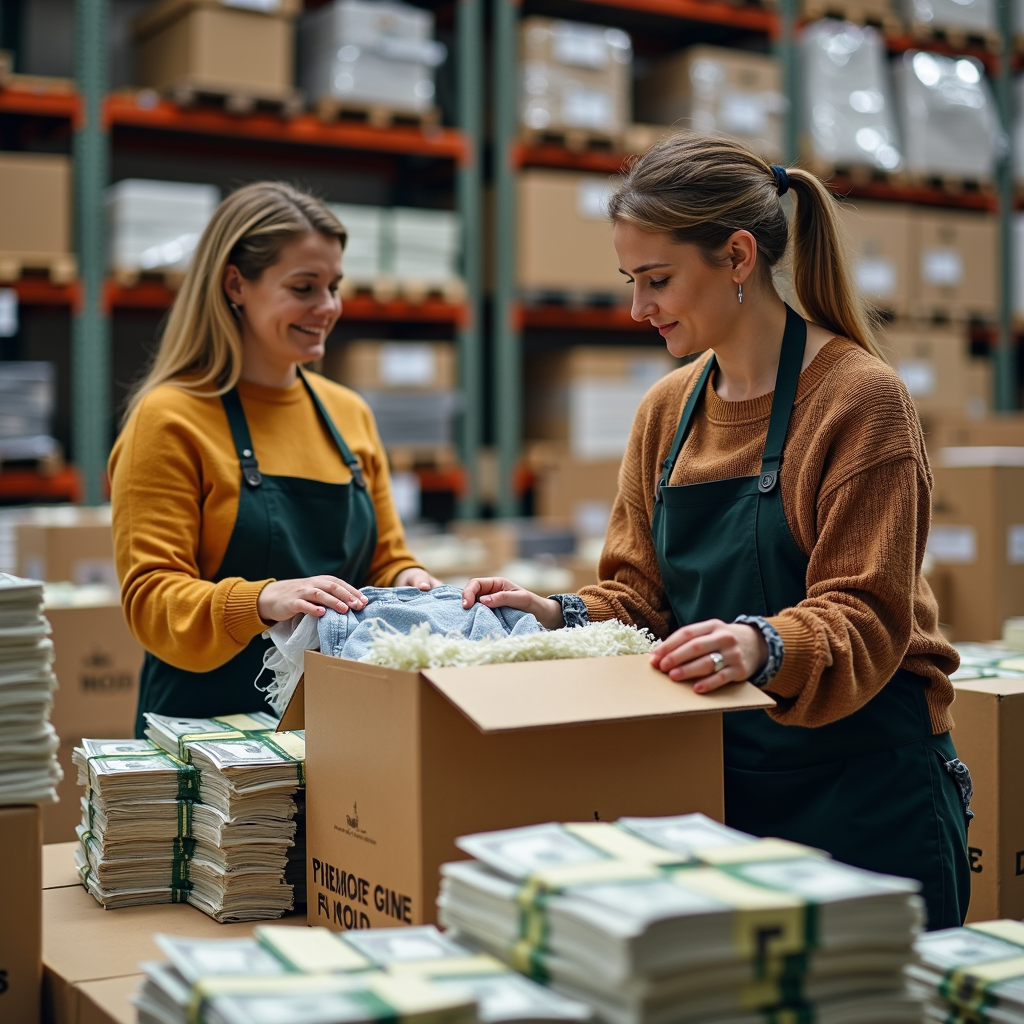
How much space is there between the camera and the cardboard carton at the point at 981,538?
163 inches

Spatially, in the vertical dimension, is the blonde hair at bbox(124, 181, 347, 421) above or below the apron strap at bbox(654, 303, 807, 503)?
above

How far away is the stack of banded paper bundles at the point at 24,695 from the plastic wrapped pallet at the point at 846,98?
7.00 m

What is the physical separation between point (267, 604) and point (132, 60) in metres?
5.75

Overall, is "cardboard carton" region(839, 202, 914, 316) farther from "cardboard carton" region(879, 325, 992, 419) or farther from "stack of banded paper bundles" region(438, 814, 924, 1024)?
"stack of banded paper bundles" region(438, 814, 924, 1024)

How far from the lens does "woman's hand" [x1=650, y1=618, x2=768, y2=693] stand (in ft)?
5.34

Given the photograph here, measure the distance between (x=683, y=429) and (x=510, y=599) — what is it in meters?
0.40

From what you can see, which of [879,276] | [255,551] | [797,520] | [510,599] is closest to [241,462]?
[255,551]

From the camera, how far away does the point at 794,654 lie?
1.69 meters

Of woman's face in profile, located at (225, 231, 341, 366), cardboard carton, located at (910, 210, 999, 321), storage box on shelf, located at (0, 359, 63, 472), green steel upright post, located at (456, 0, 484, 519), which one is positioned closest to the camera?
woman's face in profile, located at (225, 231, 341, 366)

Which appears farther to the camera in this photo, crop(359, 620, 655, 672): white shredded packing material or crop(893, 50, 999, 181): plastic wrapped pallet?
crop(893, 50, 999, 181): plastic wrapped pallet

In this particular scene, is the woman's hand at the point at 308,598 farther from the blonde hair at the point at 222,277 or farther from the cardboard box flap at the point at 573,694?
the blonde hair at the point at 222,277

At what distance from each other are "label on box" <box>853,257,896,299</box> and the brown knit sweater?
19.8 ft

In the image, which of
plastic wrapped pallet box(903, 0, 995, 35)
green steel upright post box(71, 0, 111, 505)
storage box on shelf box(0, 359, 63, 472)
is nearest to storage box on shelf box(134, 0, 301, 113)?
green steel upright post box(71, 0, 111, 505)

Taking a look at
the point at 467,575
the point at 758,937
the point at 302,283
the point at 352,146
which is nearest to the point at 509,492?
the point at 352,146
